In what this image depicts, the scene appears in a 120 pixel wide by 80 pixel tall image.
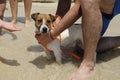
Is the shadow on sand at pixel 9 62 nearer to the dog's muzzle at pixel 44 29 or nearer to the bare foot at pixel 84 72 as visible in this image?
the dog's muzzle at pixel 44 29

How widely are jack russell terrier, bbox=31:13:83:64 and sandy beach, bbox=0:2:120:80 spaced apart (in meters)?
0.14

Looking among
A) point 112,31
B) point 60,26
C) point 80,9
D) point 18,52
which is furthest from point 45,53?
point 112,31

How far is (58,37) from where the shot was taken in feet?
11.2

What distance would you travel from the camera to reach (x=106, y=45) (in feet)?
11.7

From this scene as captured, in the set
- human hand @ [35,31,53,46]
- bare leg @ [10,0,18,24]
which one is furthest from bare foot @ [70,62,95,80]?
bare leg @ [10,0,18,24]

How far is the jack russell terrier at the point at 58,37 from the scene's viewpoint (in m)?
3.28

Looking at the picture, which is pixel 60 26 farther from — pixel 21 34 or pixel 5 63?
pixel 21 34

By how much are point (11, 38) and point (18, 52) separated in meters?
0.57

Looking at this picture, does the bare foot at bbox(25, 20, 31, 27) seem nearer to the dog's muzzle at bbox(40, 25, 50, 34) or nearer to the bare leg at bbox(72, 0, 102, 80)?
the dog's muzzle at bbox(40, 25, 50, 34)

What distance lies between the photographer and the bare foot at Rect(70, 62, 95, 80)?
297 cm

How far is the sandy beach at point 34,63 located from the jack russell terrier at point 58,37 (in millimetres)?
142

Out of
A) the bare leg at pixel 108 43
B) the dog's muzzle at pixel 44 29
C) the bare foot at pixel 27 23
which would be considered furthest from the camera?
the bare foot at pixel 27 23

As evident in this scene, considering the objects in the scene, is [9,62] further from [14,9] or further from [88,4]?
[14,9]

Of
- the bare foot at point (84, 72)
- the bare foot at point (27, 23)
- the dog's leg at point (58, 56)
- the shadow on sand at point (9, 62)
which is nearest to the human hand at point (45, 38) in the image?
the dog's leg at point (58, 56)
